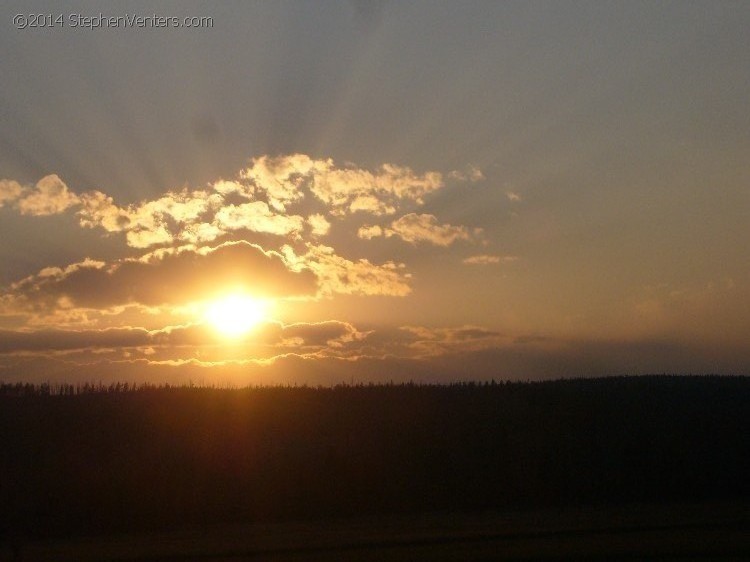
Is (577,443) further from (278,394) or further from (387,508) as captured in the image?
(278,394)

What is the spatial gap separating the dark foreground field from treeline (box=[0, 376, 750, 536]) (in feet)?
0.19

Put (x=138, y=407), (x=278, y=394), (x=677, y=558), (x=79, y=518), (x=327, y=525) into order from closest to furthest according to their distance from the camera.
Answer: (x=677, y=558)
(x=327, y=525)
(x=79, y=518)
(x=138, y=407)
(x=278, y=394)

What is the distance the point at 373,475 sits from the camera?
70.9 ft

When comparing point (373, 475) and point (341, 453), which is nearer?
point (373, 475)

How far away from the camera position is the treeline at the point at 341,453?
64.9 feet

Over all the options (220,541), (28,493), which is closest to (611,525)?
(220,541)

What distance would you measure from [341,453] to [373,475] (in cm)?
125

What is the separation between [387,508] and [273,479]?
316 cm

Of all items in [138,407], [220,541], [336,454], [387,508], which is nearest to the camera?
[220,541]

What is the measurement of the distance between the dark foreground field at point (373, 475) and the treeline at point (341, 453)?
6 cm

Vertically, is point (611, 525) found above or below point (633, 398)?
below

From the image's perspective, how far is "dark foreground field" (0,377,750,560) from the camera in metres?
14.8

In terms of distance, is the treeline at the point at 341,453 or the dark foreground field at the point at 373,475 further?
the treeline at the point at 341,453

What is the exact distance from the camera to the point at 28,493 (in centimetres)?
1945
